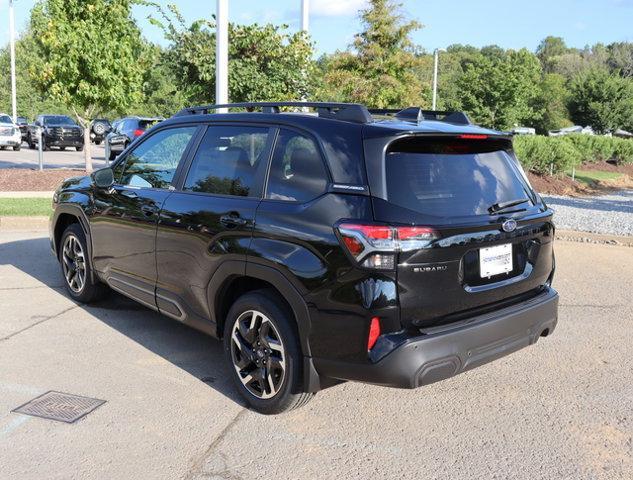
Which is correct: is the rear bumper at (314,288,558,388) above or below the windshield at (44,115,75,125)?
below

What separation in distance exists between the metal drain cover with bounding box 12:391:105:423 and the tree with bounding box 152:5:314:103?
9.16m

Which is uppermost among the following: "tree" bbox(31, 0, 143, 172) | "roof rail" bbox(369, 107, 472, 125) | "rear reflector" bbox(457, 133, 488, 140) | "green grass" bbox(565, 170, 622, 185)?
"tree" bbox(31, 0, 143, 172)

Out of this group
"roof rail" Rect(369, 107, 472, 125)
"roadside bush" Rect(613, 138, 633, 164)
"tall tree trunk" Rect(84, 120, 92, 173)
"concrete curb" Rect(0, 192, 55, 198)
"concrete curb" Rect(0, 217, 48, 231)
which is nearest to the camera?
"roof rail" Rect(369, 107, 472, 125)

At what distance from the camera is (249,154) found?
4.00 m

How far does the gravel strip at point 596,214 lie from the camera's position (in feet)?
35.0

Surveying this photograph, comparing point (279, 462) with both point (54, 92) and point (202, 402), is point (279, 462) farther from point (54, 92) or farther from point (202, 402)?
point (54, 92)

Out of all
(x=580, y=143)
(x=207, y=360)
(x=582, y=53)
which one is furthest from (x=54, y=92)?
(x=582, y=53)

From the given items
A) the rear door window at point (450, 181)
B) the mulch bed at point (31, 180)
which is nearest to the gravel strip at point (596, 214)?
the rear door window at point (450, 181)

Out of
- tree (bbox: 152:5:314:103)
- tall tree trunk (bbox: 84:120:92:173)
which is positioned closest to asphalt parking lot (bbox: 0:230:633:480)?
tree (bbox: 152:5:314:103)

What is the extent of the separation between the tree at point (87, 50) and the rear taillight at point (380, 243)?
1331 centimetres

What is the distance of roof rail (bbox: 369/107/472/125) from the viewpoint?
3.83 meters

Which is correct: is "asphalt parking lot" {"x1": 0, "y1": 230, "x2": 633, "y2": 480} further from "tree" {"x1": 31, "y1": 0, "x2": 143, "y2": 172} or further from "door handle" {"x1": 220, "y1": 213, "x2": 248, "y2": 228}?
"tree" {"x1": 31, "y1": 0, "x2": 143, "y2": 172}

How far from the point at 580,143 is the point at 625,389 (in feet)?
96.8

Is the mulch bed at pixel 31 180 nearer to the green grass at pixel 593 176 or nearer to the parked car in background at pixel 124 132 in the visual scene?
the parked car in background at pixel 124 132
